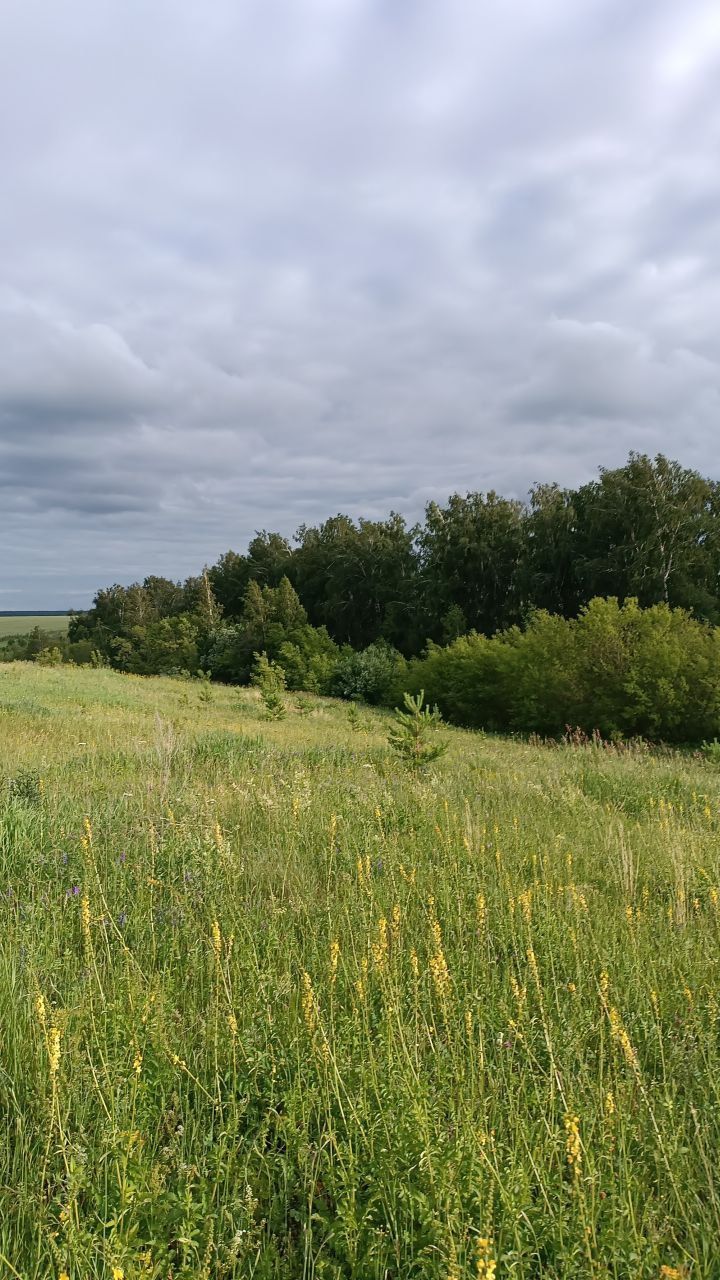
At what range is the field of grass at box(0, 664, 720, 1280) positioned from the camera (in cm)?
185

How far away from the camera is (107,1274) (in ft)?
5.82

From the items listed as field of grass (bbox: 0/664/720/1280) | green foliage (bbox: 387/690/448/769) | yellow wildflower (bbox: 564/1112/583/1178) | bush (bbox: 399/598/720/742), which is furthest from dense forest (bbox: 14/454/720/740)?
yellow wildflower (bbox: 564/1112/583/1178)

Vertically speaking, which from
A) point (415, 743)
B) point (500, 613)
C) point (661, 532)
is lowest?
point (415, 743)

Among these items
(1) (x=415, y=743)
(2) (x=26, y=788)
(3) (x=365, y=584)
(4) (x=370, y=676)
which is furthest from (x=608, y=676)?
(3) (x=365, y=584)

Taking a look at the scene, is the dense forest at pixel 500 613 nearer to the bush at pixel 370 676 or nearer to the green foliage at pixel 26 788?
the bush at pixel 370 676

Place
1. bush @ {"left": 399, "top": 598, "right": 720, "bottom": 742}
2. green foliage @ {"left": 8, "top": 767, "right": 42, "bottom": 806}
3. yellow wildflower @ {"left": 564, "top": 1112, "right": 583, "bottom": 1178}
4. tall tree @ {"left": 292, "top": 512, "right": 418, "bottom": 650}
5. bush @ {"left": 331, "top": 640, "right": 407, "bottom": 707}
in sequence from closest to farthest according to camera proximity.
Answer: yellow wildflower @ {"left": 564, "top": 1112, "right": 583, "bottom": 1178} < green foliage @ {"left": 8, "top": 767, "right": 42, "bottom": 806} < bush @ {"left": 399, "top": 598, "right": 720, "bottom": 742} < bush @ {"left": 331, "top": 640, "right": 407, "bottom": 707} < tall tree @ {"left": 292, "top": 512, "right": 418, "bottom": 650}

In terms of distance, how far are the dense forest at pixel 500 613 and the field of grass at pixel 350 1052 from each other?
22.3 meters

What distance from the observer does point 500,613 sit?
52594 mm

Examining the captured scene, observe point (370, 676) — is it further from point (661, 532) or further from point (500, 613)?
point (661, 532)

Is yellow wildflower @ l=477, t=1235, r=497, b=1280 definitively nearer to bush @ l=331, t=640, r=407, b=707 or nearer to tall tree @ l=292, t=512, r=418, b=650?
bush @ l=331, t=640, r=407, b=707

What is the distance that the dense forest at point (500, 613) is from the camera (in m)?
26.9

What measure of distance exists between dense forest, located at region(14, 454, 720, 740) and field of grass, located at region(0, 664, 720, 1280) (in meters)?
22.3

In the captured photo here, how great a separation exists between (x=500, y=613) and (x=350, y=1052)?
5126 cm

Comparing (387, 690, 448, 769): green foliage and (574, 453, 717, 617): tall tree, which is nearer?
(387, 690, 448, 769): green foliage
